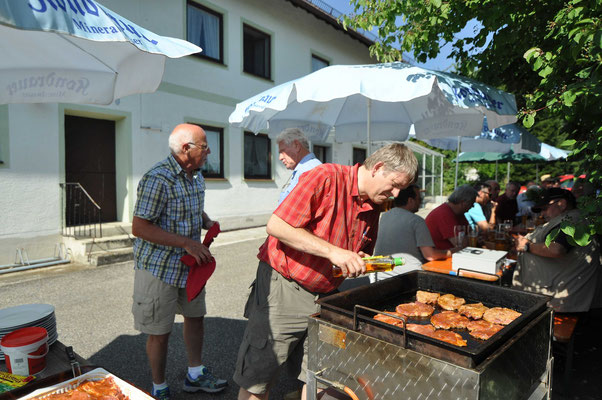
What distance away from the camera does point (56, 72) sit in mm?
2510

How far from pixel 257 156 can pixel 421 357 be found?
1074 centimetres

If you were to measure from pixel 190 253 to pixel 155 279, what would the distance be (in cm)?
33

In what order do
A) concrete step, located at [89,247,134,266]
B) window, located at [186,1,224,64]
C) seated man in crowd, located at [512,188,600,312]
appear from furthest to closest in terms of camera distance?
window, located at [186,1,224,64]
concrete step, located at [89,247,134,266]
seated man in crowd, located at [512,188,600,312]

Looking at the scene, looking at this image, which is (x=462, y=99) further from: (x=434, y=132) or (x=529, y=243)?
(x=434, y=132)

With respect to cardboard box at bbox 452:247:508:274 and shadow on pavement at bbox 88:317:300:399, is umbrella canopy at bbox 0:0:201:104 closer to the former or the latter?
shadow on pavement at bbox 88:317:300:399

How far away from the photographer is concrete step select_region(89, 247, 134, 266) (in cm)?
667

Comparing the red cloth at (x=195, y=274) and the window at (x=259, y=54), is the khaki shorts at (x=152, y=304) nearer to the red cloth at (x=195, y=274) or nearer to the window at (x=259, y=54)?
the red cloth at (x=195, y=274)

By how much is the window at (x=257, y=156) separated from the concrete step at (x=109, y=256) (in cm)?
497

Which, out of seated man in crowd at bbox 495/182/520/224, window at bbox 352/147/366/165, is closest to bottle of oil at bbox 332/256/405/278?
seated man in crowd at bbox 495/182/520/224

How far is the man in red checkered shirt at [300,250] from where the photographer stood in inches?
80.7

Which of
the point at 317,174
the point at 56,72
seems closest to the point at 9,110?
the point at 56,72

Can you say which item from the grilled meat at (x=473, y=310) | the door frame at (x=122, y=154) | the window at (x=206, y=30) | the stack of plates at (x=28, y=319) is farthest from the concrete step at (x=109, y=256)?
the grilled meat at (x=473, y=310)

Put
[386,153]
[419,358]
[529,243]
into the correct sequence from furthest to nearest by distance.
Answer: [529,243] → [386,153] → [419,358]

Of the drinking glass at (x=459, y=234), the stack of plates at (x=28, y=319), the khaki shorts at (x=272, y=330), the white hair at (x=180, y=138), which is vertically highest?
the white hair at (x=180, y=138)
